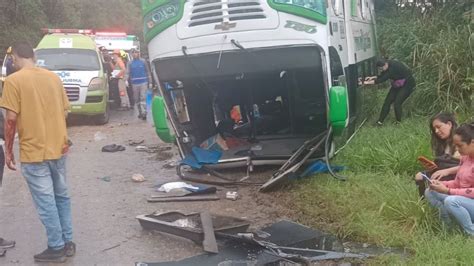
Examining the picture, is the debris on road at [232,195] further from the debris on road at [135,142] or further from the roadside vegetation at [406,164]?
the debris on road at [135,142]

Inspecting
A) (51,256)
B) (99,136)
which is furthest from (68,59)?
(51,256)

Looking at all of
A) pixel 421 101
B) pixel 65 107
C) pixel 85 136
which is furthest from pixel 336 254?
pixel 85 136

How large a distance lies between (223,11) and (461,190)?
3.49 m

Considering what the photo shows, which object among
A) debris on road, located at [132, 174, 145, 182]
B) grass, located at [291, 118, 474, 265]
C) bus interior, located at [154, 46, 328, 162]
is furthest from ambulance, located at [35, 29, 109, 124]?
grass, located at [291, 118, 474, 265]

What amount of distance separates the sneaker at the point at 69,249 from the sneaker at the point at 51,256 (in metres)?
0.08

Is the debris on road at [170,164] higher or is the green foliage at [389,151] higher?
the green foliage at [389,151]

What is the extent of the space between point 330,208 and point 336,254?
3.95 feet

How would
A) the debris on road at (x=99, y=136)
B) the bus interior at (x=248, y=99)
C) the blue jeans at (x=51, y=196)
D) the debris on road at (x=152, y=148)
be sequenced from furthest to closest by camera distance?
the debris on road at (x=99, y=136) < the debris on road at (x=152, y=148) < the bus interior at (x=248, y=99) < the blue jeans at (x=51, y=196)

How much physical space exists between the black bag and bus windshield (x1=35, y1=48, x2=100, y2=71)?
10546 mm

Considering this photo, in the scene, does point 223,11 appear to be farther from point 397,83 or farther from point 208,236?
point 397,83

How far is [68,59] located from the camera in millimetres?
14484

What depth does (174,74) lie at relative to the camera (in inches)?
297

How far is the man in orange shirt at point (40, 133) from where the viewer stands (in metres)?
4.91

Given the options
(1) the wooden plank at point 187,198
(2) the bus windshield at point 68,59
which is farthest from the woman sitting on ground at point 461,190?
(2) the bus windshield at point 68,59
